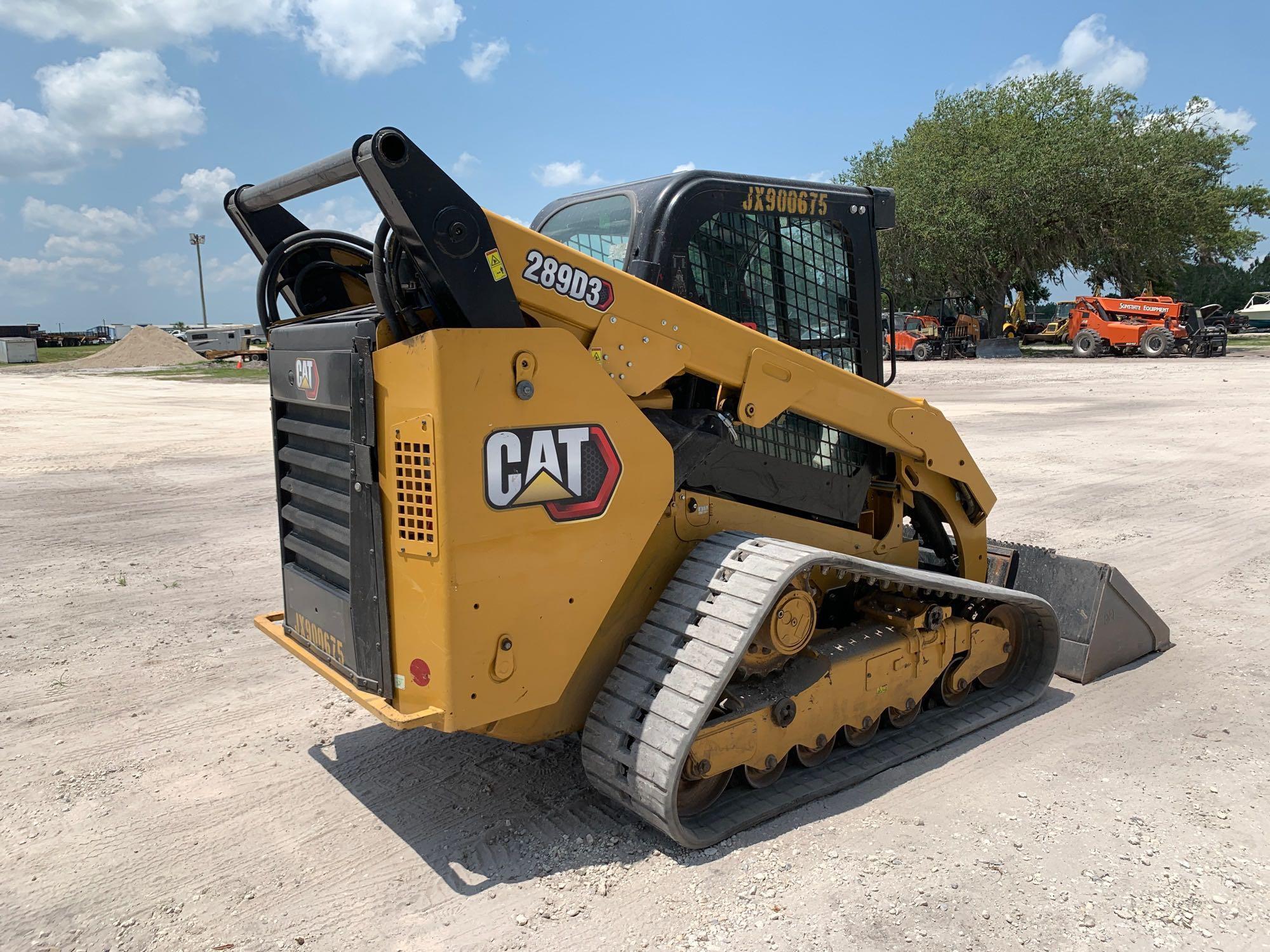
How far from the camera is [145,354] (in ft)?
149

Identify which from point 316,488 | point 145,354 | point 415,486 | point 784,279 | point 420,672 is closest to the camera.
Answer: point 415,486

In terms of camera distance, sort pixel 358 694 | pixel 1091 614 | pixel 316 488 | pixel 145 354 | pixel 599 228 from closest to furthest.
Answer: pixel 358 694
pixel 316 488
pixel 599 228
pixel 1091 614
pixel 145 354

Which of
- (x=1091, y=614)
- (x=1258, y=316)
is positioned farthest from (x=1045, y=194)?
(x=1091, y=614)

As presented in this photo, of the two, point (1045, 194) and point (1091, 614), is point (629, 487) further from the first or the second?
point (1045, 194)

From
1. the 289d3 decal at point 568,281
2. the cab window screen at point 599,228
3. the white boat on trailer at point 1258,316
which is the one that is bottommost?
the 289d3 decal at point 568,281

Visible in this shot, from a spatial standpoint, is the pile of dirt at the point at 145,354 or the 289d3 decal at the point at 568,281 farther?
the pile of dirt at the point at 145,354

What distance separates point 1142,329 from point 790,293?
106 ft

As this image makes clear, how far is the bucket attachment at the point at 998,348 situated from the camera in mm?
36588

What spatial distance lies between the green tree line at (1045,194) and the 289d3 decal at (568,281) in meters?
34.3

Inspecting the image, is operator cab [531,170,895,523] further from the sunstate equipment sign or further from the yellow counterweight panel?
the yellow counterweight panel

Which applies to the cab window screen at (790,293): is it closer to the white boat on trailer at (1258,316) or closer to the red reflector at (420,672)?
the red reflector at (420,672)

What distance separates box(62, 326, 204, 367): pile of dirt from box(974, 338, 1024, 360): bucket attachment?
113ft

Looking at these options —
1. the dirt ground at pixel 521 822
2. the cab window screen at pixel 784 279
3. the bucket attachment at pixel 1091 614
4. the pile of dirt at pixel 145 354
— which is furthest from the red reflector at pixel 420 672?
the pile of dirt at pixel 145 354

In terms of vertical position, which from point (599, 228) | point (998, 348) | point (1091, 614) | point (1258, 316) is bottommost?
point (1091, 614)
